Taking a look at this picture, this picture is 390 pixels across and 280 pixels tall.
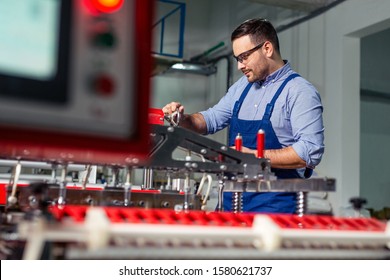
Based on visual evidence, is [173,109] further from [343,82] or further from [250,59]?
[343,82]

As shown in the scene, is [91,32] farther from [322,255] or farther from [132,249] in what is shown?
[322,255]

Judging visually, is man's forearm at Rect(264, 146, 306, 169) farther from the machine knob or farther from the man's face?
the machine knob

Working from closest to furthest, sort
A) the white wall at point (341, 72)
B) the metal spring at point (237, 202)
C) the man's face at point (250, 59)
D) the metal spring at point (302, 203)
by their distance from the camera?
the metal spring at point (302, 203), the metal spring at point (237, 202), the man's face at point (250, 59), the white wall at point (341, 72)

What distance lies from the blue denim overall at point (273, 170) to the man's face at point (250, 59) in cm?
6

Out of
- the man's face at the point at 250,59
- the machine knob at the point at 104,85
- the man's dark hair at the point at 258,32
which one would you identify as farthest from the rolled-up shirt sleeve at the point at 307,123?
the machine knob at the point at 104,85

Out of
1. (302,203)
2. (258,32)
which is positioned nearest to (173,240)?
(302,203)

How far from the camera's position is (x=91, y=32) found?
430mm

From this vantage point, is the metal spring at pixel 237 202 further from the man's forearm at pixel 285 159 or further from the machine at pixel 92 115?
the machine at pixel 92 115

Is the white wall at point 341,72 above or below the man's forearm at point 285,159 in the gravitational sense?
above

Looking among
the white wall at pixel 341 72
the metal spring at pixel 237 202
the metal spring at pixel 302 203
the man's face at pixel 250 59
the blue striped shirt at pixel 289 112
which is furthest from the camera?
the white wall at pixel 341 72

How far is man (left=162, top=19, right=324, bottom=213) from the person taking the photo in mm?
1512

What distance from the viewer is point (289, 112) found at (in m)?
1.70

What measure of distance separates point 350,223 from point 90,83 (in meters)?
0.50

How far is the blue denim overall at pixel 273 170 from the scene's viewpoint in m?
1.45
